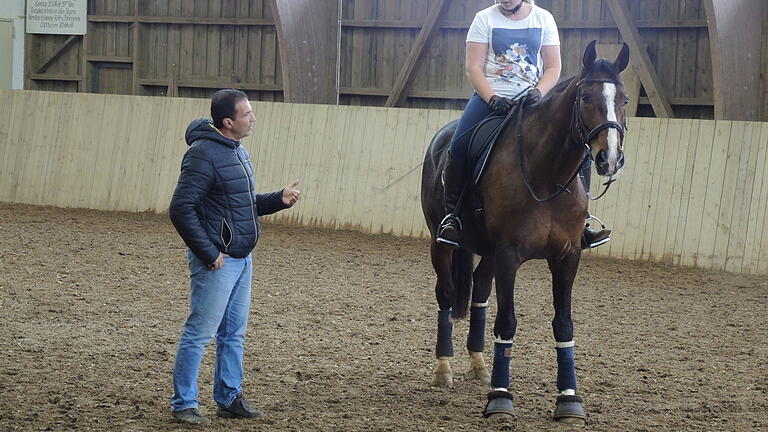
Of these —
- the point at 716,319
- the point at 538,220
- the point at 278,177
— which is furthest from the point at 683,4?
the point at 538,220

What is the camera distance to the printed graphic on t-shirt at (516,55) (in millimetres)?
5566

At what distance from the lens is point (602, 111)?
4.75 meters

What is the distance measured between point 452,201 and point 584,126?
1.12 metres

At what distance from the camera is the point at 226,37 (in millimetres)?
17938

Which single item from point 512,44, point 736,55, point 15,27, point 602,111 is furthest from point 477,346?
point 15,27

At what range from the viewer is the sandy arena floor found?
518 cm

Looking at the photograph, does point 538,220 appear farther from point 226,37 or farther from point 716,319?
point 226,37

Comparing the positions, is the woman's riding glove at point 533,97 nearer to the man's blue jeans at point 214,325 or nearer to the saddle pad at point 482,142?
the saddle pad at point 482,142

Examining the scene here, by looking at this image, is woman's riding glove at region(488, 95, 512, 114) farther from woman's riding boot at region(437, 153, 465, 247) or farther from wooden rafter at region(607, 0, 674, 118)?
wooden rafter at region(607, 0, 674, 118)

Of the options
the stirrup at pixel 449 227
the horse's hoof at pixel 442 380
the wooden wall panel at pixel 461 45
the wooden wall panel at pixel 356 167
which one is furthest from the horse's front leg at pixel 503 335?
the wooden wall panel at pixel 461 45

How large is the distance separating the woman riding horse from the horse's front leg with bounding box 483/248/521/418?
22.0 inches

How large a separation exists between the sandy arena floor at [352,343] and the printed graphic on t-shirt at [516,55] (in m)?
1.83

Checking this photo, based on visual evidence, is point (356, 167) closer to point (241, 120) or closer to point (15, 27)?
point (241, 120)

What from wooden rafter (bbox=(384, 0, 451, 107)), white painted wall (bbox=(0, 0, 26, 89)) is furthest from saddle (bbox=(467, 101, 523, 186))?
white painted wall (bbox=(0, 0, 26, 89))
